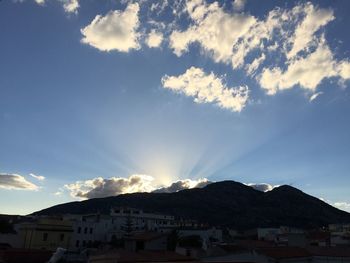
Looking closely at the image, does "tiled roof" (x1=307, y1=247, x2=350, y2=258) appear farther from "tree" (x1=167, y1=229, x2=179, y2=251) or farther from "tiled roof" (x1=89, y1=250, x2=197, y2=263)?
"tree" (x1=167, y1=229, x2=179, y2=251)

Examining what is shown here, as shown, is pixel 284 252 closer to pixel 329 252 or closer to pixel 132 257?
pixel 329 252

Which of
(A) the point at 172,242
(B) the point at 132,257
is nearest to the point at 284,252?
(B) the point at 132,257

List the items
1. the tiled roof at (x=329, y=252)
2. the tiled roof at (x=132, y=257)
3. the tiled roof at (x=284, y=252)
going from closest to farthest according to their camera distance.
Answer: the tiled roof at (x=132, y=257) → the tiled roof at (x=284, y=252) → the tiled roof at (x=329, y=252)

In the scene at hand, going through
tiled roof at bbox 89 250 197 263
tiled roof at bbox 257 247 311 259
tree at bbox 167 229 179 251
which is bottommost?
tiled roof at bbox 89 250 197 263

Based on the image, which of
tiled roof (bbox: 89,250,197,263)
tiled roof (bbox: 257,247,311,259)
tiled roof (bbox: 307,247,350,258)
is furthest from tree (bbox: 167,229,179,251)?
tiled roof (bbox: 257,247,311,259)

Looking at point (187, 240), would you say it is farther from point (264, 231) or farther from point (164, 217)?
point (164, 217)

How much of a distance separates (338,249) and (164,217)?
89.2m

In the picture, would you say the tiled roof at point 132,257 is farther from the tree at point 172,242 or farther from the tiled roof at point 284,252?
the tree at point 172,242

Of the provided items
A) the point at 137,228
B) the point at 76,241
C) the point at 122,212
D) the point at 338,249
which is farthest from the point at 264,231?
the point at 338,249

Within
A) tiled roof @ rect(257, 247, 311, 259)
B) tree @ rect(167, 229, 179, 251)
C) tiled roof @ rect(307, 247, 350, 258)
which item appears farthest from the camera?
tree @ rect(167, 229, 179, 251)

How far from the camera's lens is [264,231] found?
11562cm

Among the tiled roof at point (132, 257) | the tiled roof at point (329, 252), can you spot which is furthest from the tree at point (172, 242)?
the tiled roof at point (329, 252)

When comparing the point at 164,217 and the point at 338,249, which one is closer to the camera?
the point at 338,249

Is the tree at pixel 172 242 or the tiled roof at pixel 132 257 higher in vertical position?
the tree at pixel 172 242
